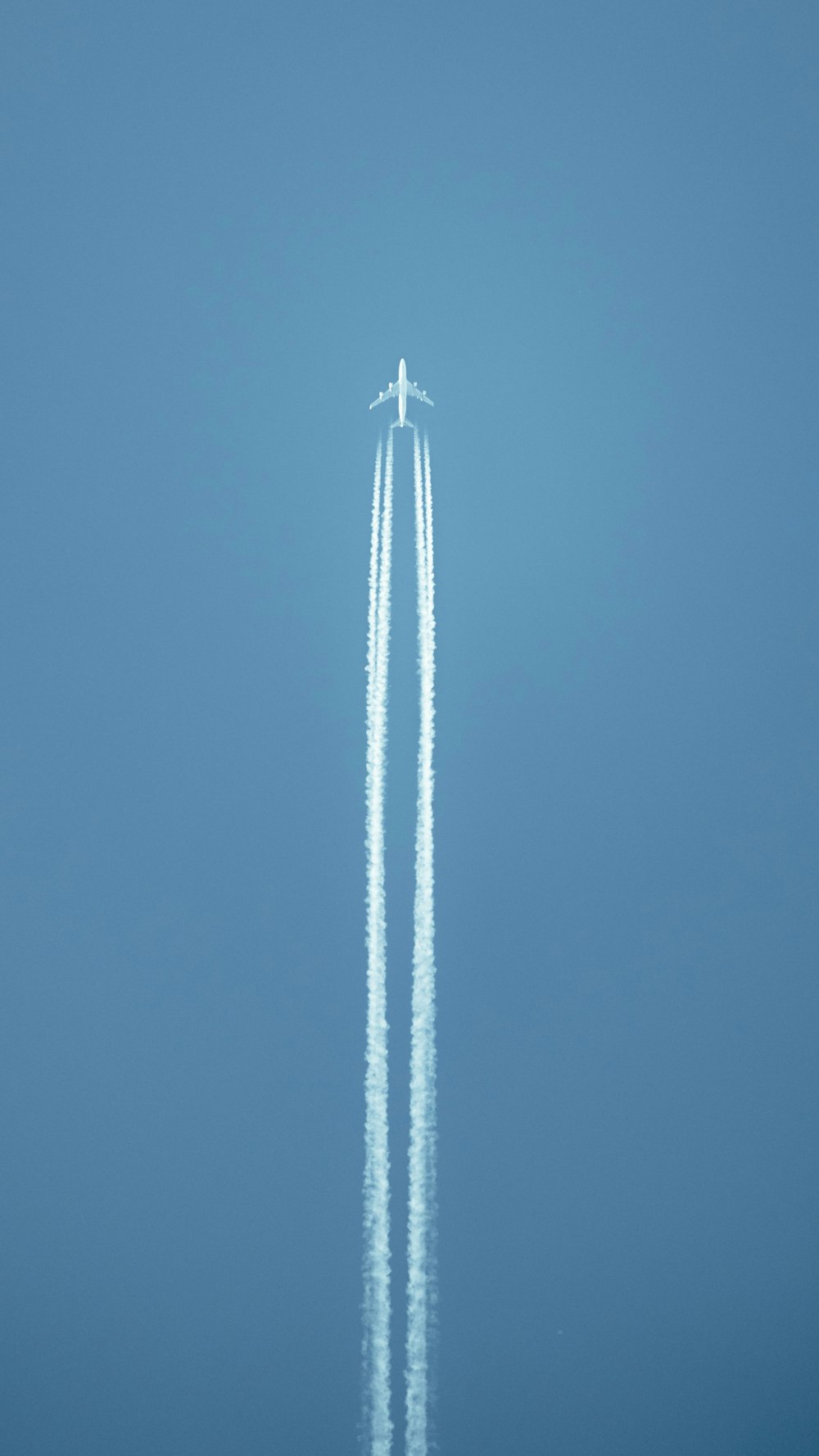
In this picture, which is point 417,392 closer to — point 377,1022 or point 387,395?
point 387,395

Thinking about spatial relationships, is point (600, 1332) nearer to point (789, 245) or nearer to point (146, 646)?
point (146, 646)

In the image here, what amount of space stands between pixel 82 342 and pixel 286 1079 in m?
3.35

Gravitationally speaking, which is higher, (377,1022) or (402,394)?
(402,394)

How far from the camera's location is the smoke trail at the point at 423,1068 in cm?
528

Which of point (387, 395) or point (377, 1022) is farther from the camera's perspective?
point (387, 395)

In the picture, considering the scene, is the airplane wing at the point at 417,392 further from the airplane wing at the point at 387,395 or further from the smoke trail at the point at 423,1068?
the smoke trail at the point at 423,1068

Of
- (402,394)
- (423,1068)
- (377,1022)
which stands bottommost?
(423,1068)

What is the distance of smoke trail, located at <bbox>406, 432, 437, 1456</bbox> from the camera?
17.3ft

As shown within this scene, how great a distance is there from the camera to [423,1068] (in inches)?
215

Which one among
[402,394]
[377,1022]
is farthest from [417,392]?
[377,1022]

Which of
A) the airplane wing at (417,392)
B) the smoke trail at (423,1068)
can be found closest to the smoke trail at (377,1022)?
the smoke trail at (423,1068)

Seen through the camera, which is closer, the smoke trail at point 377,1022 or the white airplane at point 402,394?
the smoke trail at point 377,1022

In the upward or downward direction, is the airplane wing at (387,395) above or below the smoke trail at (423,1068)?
above

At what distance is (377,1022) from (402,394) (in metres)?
2.72
